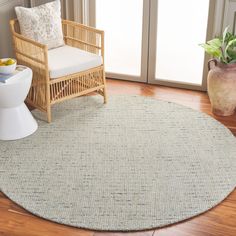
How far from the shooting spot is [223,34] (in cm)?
339

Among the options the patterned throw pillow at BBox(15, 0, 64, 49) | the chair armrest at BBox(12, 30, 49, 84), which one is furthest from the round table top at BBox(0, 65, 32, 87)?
the patterned throw pillow at BBox(15, 0, 64, 49)

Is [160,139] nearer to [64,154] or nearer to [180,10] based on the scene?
[64,154]

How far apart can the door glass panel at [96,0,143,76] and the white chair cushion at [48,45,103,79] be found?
539 mm

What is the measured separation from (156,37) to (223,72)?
30.6 inches

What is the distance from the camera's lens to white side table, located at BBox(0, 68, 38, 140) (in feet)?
9.77

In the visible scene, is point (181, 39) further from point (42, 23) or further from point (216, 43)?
point (42, 23)

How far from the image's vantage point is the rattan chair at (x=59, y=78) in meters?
3.23

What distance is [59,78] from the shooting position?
3230 mm

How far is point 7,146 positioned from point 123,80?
4.78ft

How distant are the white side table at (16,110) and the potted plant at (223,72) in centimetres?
132

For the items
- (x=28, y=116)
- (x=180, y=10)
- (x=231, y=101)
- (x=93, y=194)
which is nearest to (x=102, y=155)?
(x=93, y=194)

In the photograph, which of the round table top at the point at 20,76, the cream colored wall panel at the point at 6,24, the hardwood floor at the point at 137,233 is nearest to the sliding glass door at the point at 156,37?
the cream colored wall panel at the point at 6,24

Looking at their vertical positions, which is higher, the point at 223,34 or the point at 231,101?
the point at 223,34

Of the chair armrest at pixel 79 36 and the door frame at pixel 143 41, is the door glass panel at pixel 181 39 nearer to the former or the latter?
the door frame at pixel 143 41
